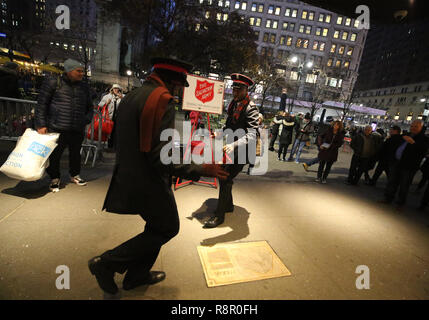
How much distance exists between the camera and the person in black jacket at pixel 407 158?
5.02 meters

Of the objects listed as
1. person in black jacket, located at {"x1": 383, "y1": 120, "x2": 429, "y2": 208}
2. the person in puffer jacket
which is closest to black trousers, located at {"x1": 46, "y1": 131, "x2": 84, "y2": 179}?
the person in puffer jacket

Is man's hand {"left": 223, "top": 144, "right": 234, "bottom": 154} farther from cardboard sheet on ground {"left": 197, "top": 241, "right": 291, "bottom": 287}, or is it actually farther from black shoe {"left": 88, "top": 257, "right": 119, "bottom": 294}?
black shoe {"left": 88, "top": 257, "right": 119, "bottom": 294}

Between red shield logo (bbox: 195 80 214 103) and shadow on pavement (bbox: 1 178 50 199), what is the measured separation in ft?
11.1

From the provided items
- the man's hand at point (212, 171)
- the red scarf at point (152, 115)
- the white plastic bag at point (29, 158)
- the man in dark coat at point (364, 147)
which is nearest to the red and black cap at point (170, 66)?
the red scarf at point (152, 115)

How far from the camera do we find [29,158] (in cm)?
342

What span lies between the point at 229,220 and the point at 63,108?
11.0 feet

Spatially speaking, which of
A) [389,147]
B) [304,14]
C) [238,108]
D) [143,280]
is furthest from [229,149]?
[304,14]

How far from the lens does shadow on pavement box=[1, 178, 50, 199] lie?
12.3 feet

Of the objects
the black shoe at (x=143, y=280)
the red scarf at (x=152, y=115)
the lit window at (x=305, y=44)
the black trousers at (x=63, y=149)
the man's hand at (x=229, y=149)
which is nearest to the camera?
the red scarf at (x=152, y=115)

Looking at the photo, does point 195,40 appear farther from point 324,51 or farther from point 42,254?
point 324,51

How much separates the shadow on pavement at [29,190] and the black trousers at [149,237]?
9.28ft

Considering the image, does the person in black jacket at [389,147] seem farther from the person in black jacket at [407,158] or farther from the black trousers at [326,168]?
the black trousers at [326,168]
